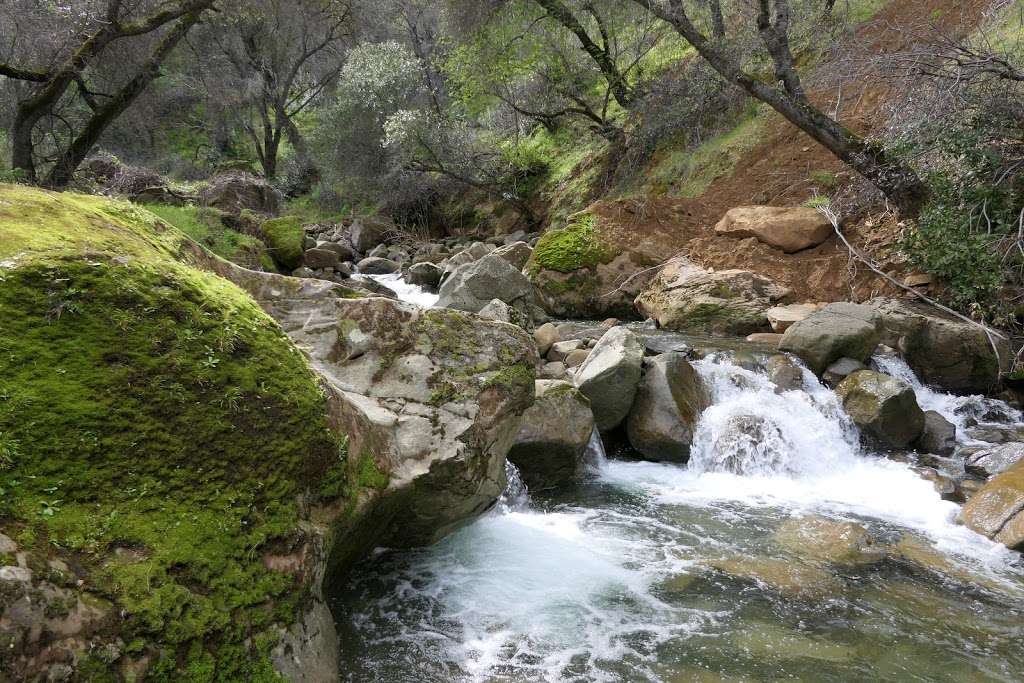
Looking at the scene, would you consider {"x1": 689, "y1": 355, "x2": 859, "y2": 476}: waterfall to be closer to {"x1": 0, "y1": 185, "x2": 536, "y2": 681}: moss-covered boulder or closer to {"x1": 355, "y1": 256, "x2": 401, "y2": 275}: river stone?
{"x1": 0, "y1": 185, "x2": 536, "y2": 681}: moss-covered boulder

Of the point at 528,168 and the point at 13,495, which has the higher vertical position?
the point at 528,168

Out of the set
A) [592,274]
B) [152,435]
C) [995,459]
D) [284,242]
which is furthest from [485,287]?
[152,435]

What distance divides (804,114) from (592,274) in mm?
4593

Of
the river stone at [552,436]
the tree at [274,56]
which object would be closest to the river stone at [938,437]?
the river stone at [552,436]

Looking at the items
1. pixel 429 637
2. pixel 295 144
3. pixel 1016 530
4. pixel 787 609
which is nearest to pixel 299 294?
pixel 429 637

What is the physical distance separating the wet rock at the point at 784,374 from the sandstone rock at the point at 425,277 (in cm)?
930

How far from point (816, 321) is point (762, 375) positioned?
3.95ft

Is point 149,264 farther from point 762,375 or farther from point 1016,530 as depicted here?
point 762,375

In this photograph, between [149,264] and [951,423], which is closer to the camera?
[149,264]

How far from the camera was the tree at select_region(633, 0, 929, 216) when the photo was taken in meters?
10.5

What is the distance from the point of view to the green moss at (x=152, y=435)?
262 cm

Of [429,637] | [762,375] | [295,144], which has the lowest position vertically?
[429,637]

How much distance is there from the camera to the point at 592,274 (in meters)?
13.5

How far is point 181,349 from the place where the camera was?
315 centimetres
